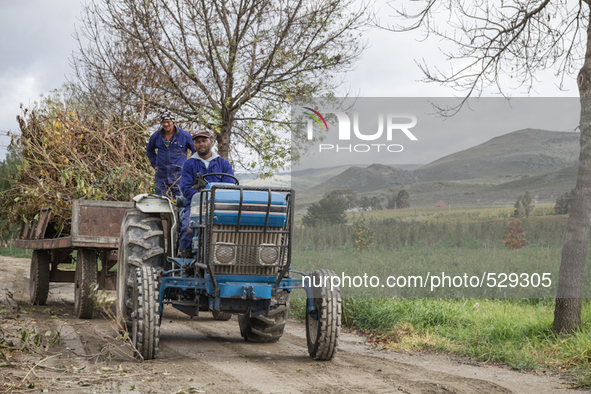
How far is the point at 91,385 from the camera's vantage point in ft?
15.8

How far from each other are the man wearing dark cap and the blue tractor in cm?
219

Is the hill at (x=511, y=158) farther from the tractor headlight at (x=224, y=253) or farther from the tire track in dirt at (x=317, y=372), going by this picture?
the tractor headlight at (x=224, y=253)

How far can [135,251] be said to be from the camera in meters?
6.56

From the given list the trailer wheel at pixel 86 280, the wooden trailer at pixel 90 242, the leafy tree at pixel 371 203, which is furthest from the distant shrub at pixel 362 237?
the trailer wheel at pixel 86 280

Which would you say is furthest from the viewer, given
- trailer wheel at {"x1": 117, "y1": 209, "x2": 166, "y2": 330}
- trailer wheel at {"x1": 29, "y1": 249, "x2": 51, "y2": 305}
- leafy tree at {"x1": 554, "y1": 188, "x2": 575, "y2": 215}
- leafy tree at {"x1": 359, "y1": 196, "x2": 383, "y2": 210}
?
leafy tree at {"x1": 554, "y1": 188, "x2": 575, "y2": 215}

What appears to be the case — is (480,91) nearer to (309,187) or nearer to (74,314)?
(309,187)

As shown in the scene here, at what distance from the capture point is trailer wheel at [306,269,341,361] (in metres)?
5.90

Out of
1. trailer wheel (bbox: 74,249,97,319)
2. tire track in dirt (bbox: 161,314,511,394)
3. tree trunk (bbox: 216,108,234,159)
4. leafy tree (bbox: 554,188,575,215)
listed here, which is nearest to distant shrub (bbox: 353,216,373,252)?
tree trunk (bbox: 216,108,234,159)

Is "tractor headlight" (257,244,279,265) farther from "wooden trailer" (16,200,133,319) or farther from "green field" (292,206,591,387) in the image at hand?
"wooden trailer" (16,200,133,319)

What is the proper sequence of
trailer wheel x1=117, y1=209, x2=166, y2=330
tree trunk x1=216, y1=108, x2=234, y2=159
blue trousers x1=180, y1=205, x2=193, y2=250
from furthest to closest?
1. tree trunk x1=216, y1=108, x2=234, y2=159
2. blue trousers x1=180, y1=205, x2=193, y2=250
3. trailer wheel x1=117, y1=209, x2=166, y2=330

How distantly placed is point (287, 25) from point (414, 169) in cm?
416

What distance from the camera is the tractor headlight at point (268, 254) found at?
589 centimetres

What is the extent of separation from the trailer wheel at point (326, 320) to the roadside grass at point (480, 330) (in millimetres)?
1556

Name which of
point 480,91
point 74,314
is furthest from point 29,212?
point 480,91
